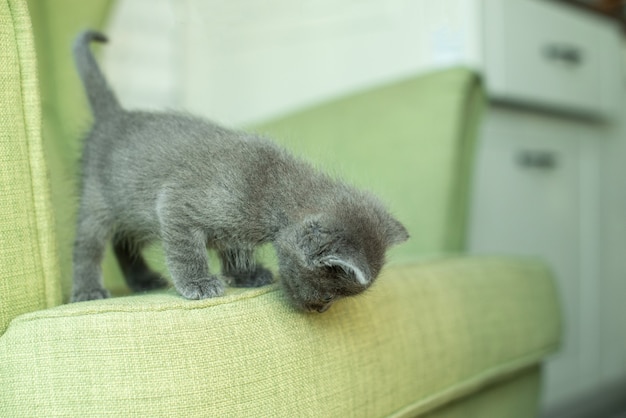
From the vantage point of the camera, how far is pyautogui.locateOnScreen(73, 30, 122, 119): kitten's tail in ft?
4.12

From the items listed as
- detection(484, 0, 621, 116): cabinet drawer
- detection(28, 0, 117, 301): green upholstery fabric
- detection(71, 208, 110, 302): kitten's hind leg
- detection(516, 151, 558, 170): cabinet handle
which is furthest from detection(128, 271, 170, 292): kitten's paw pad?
detection(516, 151, 558, 170): cabinet handle

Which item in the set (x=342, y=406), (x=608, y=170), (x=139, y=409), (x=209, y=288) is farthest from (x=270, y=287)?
(x=608, y=170)

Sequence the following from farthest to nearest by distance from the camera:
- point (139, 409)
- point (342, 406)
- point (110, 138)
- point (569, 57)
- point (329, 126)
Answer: point (569, 57) < point (329, 126) < point (110, 138) < point (342, 406) < point (139, 409)

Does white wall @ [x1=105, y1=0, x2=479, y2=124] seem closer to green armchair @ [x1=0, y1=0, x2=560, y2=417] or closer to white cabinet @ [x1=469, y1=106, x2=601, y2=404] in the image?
white cabinet @ [x1=469, y1=106, x2=601, y2=404]

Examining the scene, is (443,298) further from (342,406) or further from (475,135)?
(475,135)

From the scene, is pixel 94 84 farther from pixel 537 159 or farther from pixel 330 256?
pixel 537 159

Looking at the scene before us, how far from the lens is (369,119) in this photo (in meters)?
1.71

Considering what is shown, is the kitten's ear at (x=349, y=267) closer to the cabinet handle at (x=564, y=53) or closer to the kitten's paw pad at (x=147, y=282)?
the kitten's paw pad at (x=147, y=282)

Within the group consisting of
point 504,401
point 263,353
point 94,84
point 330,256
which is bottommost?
point 504,401

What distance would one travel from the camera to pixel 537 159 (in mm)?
2191

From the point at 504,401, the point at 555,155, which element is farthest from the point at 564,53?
the point at 504,401

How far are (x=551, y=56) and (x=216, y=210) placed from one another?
1580 millimetres

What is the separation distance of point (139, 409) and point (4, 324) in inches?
8.4

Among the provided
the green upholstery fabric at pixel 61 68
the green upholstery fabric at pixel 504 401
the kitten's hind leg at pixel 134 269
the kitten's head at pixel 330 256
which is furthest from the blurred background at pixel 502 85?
the kitten's head at pixel 330 256
